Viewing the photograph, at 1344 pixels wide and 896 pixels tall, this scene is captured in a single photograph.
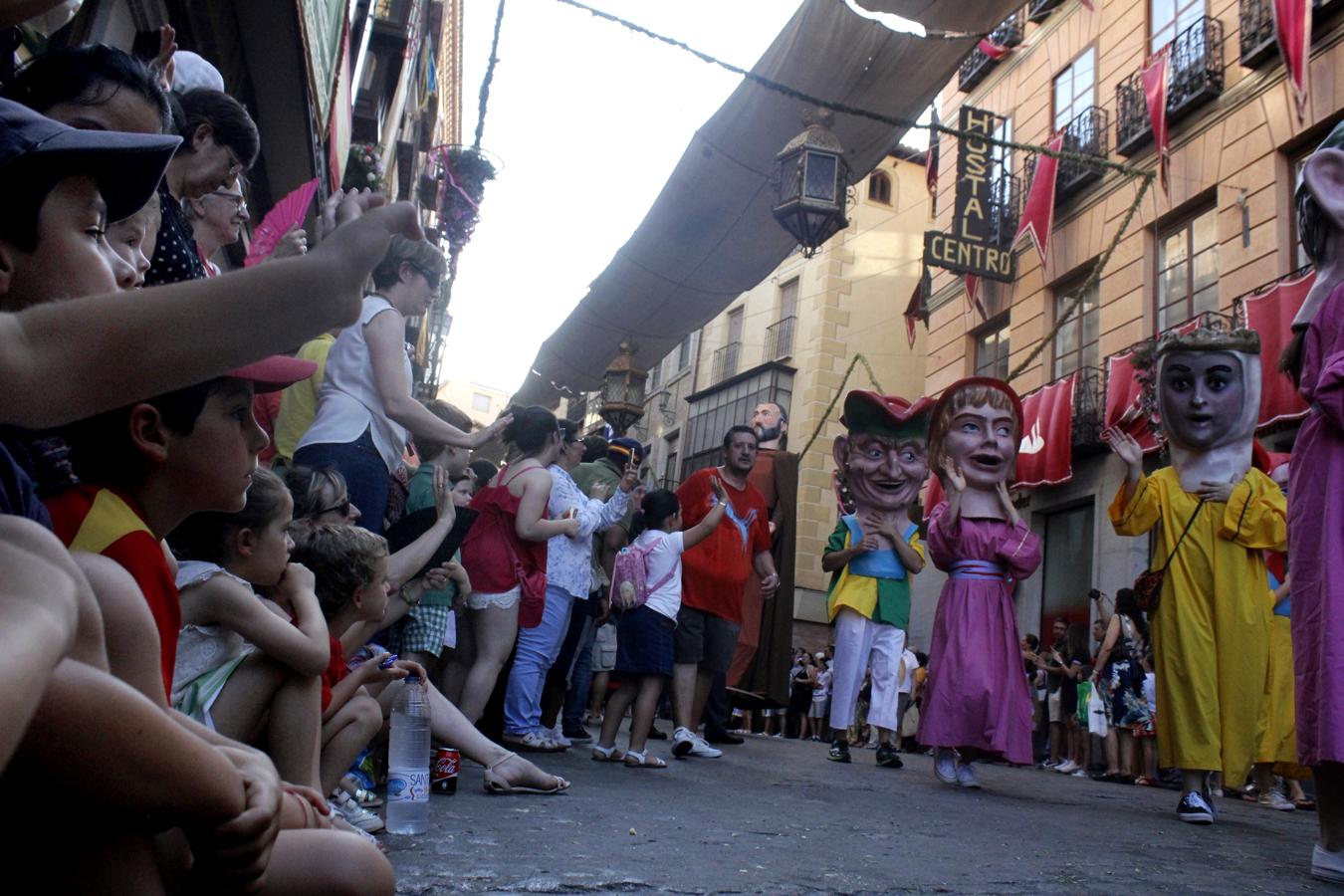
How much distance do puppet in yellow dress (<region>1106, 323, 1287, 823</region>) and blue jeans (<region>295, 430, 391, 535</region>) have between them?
352 centimetres

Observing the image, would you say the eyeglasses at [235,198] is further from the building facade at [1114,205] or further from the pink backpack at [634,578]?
the building facade at [1114,205]

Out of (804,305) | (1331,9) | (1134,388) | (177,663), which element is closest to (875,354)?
(804,305)

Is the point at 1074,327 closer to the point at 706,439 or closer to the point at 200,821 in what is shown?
the point at 706,439

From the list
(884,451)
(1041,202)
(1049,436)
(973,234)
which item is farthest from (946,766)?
(973,234)

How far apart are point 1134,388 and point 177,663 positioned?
1342cm

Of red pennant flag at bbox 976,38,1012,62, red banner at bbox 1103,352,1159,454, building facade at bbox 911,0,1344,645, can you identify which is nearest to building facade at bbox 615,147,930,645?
red pennant flag at bbox 976,38,1012,62

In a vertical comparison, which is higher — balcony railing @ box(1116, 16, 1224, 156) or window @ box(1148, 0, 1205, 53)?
window @ box(1148, 0, 1205, 53)

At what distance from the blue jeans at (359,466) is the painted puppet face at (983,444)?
11.8 feet

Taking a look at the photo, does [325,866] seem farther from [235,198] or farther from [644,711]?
[644,711]

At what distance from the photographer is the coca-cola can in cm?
408

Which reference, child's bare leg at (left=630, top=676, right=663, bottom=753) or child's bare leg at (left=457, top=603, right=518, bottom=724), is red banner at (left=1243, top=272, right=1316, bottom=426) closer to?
child's bare leg at (left=630, top=676, right=663, bottom=753)

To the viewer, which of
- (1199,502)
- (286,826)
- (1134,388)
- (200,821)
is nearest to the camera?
(200,821)

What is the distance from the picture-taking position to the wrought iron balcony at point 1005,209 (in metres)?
19.1

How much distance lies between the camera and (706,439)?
30.0m
